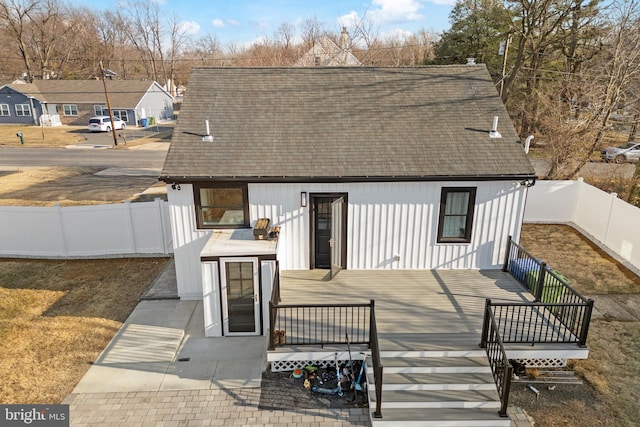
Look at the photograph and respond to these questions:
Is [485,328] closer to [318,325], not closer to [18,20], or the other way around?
[318,325]

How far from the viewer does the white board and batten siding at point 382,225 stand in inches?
400

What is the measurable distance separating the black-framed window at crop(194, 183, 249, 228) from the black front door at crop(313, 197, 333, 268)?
70.7 inches

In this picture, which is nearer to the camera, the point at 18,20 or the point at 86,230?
the point at 86,230

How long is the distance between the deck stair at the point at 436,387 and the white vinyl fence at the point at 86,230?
9.11m

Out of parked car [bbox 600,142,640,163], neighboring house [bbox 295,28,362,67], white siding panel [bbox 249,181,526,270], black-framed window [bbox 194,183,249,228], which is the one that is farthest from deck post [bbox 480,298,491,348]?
neighboring house [bbox 295,28,362,67]

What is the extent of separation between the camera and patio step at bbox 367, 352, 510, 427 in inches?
264

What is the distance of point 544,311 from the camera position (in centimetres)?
880

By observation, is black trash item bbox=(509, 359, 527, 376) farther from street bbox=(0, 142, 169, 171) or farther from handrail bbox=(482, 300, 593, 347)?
street bbox=(0, 142, 169, 171)

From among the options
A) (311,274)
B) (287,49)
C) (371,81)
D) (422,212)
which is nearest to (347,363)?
(311,274)

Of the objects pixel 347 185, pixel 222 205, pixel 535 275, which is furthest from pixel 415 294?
pixel 222 205

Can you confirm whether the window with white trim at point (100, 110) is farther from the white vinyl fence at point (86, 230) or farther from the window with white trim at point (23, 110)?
the white vinyl fence at point (86, 230)

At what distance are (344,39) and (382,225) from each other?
38.0 meters

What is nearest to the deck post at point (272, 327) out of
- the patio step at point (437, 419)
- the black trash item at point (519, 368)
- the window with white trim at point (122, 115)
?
the patio step at point (437, 419)

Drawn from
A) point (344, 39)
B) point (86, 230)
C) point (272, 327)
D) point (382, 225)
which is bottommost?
point (272, 327)
